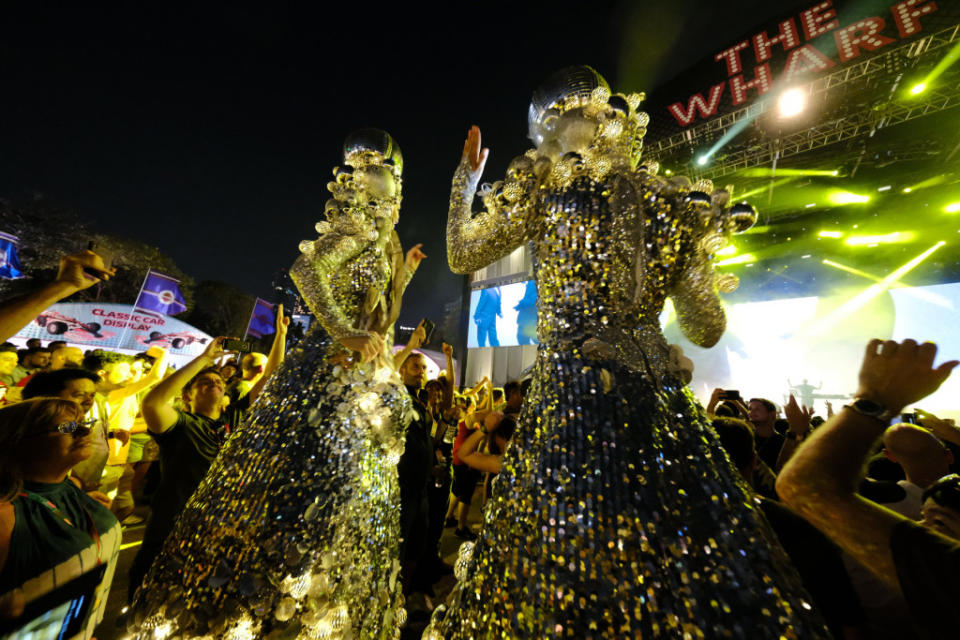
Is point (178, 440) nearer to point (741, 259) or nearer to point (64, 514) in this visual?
point (64, 514)

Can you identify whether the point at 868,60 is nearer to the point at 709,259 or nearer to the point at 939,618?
the point at 709,259

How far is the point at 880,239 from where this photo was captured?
36.3 feet

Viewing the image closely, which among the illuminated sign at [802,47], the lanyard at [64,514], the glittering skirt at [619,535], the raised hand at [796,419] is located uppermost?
the illuminated sign at [802,47]

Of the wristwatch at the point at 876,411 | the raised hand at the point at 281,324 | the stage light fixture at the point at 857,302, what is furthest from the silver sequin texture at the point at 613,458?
the stage light fixture at the point at 857,302

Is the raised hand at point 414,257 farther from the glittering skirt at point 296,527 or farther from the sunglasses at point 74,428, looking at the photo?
the sunglasses at point 74,428

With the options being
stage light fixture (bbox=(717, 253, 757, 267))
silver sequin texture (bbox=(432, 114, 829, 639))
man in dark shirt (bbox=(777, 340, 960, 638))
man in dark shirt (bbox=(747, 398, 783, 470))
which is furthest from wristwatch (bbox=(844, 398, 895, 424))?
stage light fixture (bbox=(717, 253, 757, 267))

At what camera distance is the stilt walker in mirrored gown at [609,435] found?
25.4 inches

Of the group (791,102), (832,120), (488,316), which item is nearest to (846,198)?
(832,120)

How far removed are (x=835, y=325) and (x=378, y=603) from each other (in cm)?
1485

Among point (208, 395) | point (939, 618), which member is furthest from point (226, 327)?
point (939, 618)

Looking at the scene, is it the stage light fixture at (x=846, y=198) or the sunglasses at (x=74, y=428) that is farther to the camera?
the stage light fixture at (x=846, y=198)

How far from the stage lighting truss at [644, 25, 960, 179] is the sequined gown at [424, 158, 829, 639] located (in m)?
9.22

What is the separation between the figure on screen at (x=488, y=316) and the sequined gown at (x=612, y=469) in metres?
12.5

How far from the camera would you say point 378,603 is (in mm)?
1196
